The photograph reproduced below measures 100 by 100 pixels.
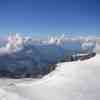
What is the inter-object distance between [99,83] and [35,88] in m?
4.33

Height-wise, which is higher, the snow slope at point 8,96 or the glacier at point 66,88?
the glacier at point 66,88

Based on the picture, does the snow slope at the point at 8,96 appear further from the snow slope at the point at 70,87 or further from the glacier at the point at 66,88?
the snow slope at the point at 70,87

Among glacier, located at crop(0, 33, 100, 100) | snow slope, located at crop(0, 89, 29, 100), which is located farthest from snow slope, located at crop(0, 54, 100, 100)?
snow slope, located at crop(0, 89, 29, 100)

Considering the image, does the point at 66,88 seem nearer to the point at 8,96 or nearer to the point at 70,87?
the point at 70,87

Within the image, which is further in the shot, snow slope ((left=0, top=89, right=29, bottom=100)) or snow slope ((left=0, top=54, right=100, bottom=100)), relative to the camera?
snow slope ((left=0, top=89, right=29, bottom=100))

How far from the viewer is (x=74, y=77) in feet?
50.9

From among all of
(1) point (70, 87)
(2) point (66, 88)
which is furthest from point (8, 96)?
(1) point (70, 87)

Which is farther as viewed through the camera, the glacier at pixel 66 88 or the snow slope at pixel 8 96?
the snow slope at pixel 8 96

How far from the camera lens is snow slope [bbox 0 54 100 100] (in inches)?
518

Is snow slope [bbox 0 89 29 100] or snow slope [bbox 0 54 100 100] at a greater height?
snow slope [bbox 0 54 100 100]

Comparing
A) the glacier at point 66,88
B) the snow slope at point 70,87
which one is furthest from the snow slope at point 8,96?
the snow slope at point 70,87

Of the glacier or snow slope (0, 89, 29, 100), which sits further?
snow slope (0, 89, 29, 100)

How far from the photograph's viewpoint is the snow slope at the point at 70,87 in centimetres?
1316

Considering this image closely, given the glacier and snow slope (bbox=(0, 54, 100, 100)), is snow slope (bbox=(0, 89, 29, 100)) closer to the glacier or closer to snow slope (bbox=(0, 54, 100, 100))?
the glacier
